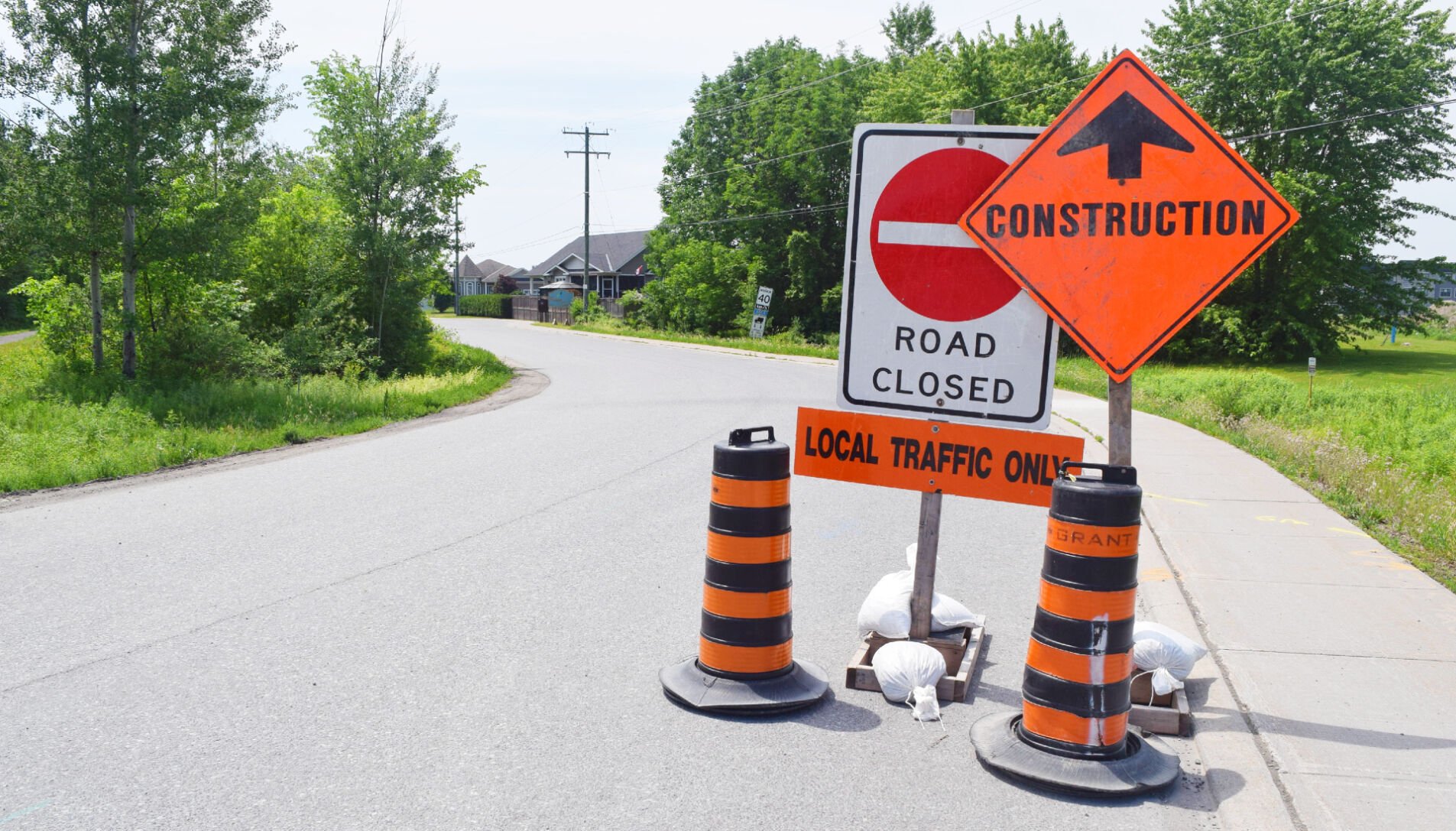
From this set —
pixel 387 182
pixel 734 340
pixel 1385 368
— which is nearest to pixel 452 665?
pixel 387 182

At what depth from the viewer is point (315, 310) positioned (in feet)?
74.4

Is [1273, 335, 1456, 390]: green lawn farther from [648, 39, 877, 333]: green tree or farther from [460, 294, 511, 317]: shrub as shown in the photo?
[460, 294, 511, 317]: shrub

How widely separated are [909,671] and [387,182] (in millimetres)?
22872

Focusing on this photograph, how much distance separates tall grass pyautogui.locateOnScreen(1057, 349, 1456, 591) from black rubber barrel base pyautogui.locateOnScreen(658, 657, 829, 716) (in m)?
4.46

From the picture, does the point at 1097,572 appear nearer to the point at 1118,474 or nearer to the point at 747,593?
the point at 1118,474

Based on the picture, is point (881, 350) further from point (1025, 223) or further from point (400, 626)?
point (400, 626)

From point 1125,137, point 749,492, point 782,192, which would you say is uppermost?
point 782,192

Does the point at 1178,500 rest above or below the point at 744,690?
above

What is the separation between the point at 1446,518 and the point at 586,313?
60.0m

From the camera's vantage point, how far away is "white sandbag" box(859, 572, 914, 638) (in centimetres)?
503

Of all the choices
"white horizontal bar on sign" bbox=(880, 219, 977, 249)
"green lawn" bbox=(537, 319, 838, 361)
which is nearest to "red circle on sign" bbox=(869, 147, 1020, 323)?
"white horizontal bar on sign" bbox=(880, 219, 977, 249)

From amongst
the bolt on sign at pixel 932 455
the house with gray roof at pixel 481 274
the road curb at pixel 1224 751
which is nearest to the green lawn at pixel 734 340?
the road curb at pixel 1224 751

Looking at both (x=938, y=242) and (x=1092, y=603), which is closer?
(x=1092, y=603)

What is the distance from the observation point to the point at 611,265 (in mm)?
90875
